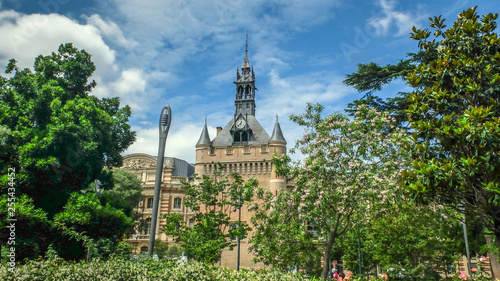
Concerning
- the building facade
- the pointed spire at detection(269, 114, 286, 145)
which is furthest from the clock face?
the pointed spire at detection(269, 114, 286, 145)

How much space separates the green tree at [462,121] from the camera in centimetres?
698

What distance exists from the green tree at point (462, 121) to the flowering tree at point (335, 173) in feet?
11.5

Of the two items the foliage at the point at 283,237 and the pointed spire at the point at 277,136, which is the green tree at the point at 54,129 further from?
the pointed spire at the point at 277,136

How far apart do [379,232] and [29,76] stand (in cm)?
2179

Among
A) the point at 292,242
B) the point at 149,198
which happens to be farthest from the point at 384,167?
the point at 149,198

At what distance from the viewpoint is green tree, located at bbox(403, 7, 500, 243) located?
6.98 meters

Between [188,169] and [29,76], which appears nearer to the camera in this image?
[29,76]

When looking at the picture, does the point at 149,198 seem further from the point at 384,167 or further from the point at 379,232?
the point at 384,167

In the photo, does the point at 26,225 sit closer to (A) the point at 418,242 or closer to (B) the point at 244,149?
(A) the point at 418,242

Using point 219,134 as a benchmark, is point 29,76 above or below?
below

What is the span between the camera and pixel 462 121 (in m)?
7.07

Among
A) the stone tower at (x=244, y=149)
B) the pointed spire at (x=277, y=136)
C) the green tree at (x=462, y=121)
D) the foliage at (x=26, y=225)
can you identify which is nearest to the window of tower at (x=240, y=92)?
A: the stone tower at (x=244, y=149)

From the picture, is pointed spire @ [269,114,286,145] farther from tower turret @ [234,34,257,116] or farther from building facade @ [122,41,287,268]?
tower turret @ [234,34,257,116]

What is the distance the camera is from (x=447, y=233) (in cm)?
2083
